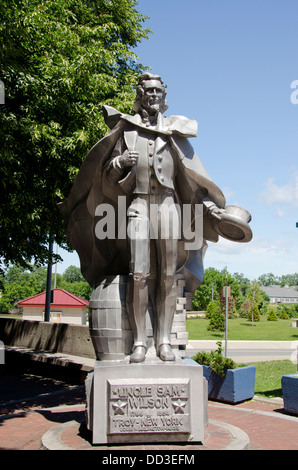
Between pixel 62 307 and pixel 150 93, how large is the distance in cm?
2114

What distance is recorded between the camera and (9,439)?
5.90 m

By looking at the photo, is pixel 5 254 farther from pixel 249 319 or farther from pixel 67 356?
pixel 249 319

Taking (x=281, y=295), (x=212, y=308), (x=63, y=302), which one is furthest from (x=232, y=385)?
(x=281, y=295)

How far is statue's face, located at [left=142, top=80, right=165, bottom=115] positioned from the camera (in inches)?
221

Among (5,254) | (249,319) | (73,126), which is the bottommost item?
(249,319)

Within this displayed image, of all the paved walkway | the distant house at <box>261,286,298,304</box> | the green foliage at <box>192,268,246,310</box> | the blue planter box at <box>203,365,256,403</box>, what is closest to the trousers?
the paved walkway

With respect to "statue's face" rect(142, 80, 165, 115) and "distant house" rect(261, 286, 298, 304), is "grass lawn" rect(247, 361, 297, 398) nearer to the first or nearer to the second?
"statue's face" rect(142, 80, 165, 115)

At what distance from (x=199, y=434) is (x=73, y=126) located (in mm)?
8192

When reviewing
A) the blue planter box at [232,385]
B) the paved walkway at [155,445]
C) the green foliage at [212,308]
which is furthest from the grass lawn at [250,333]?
the paved walkway at [155,445]

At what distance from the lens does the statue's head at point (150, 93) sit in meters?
5.62

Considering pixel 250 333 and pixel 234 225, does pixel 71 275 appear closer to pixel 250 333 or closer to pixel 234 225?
pixel 250 333

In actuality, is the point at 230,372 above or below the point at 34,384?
above

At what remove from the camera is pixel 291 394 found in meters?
7.62
